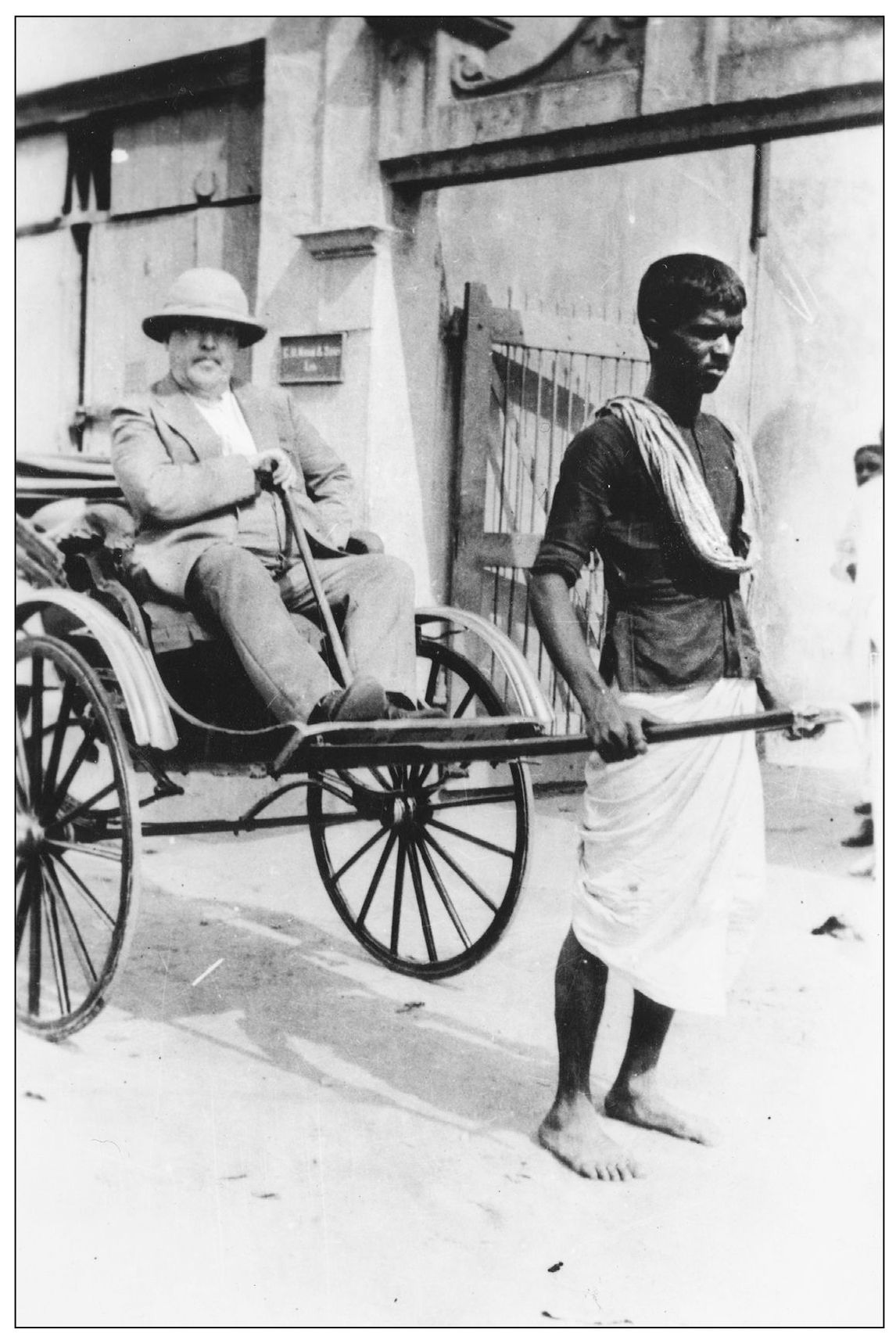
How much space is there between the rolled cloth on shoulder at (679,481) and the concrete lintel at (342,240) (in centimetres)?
225

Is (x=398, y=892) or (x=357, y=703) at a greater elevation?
(x=357, y=703)

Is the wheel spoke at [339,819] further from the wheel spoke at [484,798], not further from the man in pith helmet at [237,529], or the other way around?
the man in pith helmet at [237,529]

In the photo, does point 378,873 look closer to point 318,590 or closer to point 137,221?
point 318,590

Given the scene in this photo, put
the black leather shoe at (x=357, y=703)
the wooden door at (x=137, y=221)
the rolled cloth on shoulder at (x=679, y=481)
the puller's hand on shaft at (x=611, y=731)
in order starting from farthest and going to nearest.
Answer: the wooden door at (x=137, y=221) → the black leather shoe at (x=357, y=703) → the rolled cloth on shoulder at (x=679, y=481) → the puller's hand on shaft at (x=611, y=731)

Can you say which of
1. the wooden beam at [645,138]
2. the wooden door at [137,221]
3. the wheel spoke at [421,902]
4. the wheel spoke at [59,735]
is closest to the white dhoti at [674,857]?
the wheel spoke at [421,902]

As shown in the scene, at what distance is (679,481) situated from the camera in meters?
2.70

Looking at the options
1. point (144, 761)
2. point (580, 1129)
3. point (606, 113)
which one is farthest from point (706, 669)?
point (606, 113)

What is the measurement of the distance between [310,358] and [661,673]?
2583 mm

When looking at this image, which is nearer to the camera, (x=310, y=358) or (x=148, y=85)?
(x=148, y=85)

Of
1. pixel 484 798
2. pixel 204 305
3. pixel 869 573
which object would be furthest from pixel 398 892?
pixel 204 305

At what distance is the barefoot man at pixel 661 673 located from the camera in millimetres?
2703

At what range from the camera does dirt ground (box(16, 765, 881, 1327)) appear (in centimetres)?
259

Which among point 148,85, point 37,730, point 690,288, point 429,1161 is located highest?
point 148,85

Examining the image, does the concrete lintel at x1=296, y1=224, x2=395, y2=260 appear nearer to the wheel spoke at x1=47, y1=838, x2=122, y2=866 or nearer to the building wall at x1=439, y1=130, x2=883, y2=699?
the building wall at x1=439, y1=130, x2=883, y2=699
